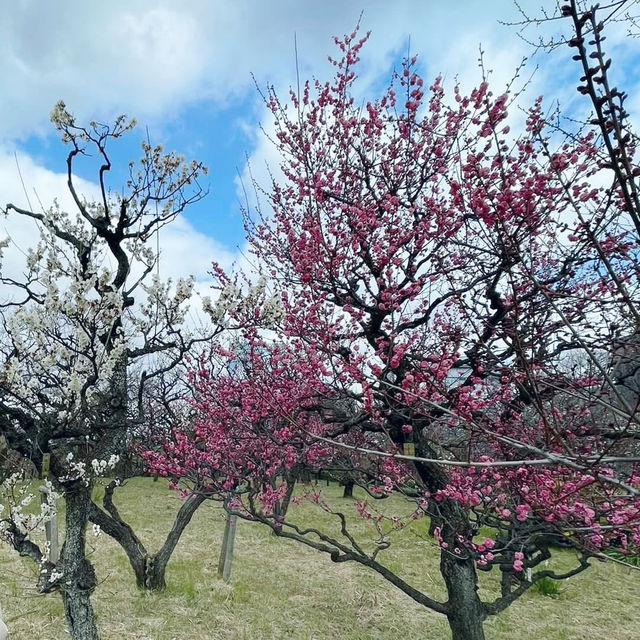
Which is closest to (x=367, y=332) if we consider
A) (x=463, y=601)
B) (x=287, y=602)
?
(x=463, y=601)

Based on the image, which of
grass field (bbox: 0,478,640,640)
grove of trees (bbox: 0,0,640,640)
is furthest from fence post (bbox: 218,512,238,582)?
grove of trees (bbox: 0,0,640,640)

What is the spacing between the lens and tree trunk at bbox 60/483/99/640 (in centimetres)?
435

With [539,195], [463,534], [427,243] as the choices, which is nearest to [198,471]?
[463,534]

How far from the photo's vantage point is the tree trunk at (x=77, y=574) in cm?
435

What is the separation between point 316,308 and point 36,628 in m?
5.61

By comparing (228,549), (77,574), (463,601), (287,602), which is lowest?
(287,602)

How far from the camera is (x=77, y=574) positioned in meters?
4.39

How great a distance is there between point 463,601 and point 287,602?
3676 millimetres

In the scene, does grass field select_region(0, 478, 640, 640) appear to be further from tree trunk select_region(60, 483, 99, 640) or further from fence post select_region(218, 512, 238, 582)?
tree trunk select_region(60, 483, 99, 640)

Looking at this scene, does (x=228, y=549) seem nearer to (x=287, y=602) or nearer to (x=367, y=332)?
(x=287, y=602)

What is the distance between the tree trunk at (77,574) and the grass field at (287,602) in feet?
4.77

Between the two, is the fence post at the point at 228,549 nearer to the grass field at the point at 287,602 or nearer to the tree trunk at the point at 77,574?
the grass field at the point at 287,602

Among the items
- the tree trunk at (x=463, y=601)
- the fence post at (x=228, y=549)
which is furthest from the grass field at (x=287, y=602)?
the tree trunk at (x=463, y=601)

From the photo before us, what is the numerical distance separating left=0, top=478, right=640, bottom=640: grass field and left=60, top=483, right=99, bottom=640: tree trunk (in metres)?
Answer: 1.45
